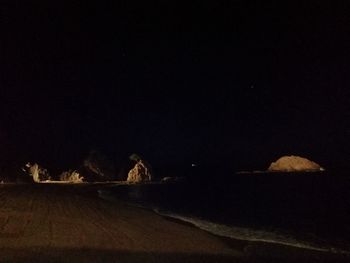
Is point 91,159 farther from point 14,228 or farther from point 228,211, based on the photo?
point 14,228

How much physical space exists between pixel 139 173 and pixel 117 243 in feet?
238

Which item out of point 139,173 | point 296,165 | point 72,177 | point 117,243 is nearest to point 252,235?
point 117,243

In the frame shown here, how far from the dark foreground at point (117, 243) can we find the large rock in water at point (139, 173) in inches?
2454

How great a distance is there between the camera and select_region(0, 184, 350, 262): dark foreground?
1727 cm

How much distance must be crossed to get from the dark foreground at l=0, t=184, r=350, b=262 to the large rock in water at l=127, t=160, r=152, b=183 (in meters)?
62.3

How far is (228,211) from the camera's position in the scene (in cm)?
3772

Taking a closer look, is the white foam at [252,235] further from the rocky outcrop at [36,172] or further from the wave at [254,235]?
the rocky outcrop at [36,172]

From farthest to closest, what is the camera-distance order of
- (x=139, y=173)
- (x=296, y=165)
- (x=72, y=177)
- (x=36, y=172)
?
(x=296, y=165)
(x=139, y=173)
(x=72, y=177)
(x=36, y=172)

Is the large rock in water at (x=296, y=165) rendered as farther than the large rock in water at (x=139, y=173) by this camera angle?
Yes

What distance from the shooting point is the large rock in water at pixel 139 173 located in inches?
3588

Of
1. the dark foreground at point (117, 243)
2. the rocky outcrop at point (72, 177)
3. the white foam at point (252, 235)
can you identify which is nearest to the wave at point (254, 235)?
the white foam at point (252, 235)

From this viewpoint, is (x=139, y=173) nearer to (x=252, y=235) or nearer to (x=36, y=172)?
(x=36, y=172)

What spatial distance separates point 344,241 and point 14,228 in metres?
16.2

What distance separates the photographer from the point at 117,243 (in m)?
19.9
